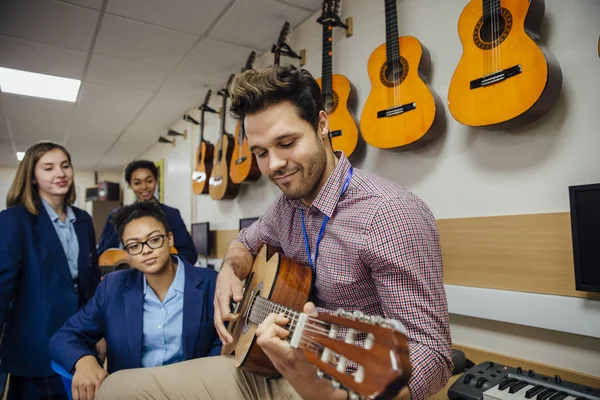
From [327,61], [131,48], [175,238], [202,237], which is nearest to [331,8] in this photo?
[327,61]

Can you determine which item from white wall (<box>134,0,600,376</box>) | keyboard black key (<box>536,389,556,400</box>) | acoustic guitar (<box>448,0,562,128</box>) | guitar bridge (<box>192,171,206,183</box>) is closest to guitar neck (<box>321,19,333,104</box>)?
white wall (<box>134,0,600,376</box>)

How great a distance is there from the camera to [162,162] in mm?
6285

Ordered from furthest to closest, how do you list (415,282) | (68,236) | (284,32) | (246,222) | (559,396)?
1. (246,222)
2. (284,32)
3. (68,236)
4. (559,396)
5. (415,282)

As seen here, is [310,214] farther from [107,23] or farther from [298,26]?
[107,23]

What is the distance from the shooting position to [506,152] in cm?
158

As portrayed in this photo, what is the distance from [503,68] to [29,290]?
2.32 meters

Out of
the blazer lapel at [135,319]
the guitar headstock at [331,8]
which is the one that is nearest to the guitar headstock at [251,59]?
the guitar headstock at [331,8]

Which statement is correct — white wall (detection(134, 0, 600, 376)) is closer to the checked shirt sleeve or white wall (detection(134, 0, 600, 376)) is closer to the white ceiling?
the checked shirt sleeve

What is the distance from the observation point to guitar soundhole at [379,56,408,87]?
1.83 meters

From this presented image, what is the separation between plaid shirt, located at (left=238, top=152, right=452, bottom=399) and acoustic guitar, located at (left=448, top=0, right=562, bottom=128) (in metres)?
0.67

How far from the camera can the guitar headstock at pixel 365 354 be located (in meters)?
0.56

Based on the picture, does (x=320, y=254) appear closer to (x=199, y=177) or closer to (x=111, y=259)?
(x=111, y=259)

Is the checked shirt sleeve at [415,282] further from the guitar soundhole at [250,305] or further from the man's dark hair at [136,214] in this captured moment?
the man's dark hair at [136,214]

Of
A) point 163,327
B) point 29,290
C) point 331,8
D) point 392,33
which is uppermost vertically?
point 331,8
